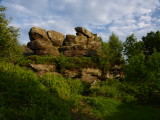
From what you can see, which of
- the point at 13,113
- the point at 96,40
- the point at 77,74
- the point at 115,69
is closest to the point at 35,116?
the point at 13,113

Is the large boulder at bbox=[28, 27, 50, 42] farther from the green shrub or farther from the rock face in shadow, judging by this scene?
the green shrub

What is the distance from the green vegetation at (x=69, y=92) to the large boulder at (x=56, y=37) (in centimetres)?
1337

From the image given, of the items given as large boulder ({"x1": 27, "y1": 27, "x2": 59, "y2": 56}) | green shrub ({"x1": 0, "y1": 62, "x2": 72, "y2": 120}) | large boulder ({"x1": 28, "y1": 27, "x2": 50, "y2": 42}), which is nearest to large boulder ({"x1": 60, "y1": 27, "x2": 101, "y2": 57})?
large boulder ({"x1": 27, "y1": 27, "x2": 59, "y2": 56})

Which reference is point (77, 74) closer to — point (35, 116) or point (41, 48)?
point (41, 48)

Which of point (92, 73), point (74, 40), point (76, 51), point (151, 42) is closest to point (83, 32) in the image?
point (74, 40)

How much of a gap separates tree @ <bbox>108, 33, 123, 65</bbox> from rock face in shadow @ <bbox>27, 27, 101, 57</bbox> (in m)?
4.58

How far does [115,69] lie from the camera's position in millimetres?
44094

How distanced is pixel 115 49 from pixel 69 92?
3445 centimetres

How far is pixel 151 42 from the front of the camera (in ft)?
175

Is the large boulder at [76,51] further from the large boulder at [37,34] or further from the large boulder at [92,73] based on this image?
the large boulder at [92,73]

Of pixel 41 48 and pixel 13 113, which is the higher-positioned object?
pixel 41 48

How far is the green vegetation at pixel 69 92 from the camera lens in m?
9.42

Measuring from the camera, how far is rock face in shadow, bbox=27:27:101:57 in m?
47.2

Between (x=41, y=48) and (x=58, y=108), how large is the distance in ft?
127
